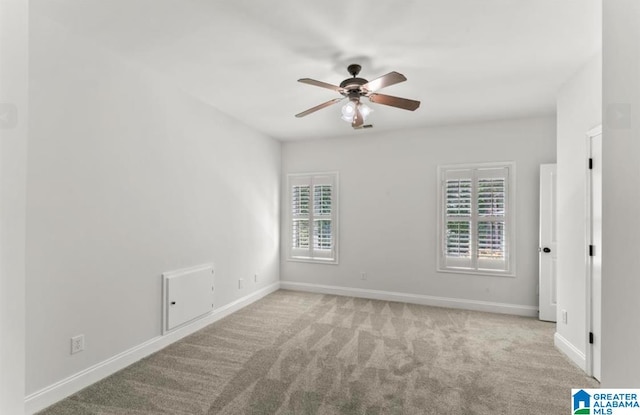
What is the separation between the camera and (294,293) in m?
5.07

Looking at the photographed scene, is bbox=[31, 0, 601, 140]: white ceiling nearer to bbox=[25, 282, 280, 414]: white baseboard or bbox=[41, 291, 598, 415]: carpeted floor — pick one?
bbox=[25, 282, 280, 414]: white baseboard

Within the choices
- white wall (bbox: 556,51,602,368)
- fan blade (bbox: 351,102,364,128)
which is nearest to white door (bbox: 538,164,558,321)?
white wall (bbox: 556,51,602,368)

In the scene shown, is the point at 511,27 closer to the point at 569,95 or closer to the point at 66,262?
the point at 569,95

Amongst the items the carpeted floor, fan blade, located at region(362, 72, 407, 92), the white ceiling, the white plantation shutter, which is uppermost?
the white ceiling

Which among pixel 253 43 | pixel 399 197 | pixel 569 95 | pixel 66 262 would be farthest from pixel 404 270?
pixel 66 262

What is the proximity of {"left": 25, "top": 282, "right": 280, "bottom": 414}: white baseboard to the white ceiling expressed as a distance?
8.45 feet

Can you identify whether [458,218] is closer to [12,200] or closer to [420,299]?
[420,299]

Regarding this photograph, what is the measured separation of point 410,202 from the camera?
15.2 ft

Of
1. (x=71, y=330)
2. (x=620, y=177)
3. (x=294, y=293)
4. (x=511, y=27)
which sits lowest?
(x=294, y=293)

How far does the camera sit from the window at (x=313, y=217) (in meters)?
5.13

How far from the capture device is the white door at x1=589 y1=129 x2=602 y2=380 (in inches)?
98.6

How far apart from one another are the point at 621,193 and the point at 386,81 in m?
1.75

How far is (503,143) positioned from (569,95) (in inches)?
49.5

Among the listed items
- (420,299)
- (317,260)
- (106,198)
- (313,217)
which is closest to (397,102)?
(106,198)
